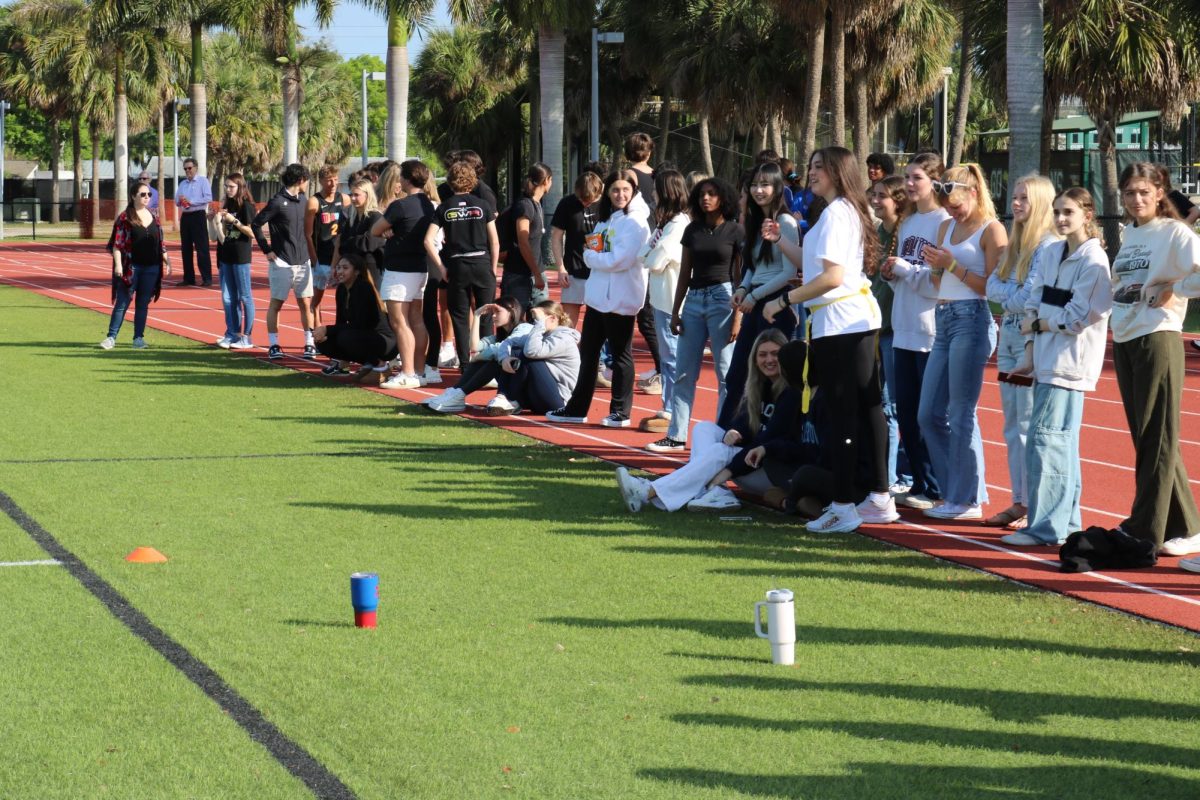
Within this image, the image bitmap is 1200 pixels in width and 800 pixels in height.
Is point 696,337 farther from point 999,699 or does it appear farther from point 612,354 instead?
point 999,699

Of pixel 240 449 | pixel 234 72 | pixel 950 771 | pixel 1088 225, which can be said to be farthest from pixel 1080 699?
pixel 234 72

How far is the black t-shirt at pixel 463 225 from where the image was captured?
529 inches

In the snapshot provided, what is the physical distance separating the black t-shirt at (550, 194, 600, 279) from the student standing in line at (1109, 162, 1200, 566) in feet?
19.8

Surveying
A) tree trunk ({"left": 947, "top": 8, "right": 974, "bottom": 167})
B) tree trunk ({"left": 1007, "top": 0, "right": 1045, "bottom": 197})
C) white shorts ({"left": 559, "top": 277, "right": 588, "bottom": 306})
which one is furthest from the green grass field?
tree trunk ({"left": 947, "top": 8, "right": 974, "bottom": 167})

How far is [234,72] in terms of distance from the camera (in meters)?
79.1

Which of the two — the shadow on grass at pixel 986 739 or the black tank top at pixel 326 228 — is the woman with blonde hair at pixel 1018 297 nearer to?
the shadow on grass at pixel 986 739

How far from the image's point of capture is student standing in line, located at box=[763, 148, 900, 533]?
8.12 metres

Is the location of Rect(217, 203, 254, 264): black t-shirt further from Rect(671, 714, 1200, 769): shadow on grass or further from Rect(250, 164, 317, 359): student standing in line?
Rect(671, 714, 1200, 769): shadow on grass

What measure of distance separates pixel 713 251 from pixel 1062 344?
3.41m

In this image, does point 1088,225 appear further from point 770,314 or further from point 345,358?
point 345,358

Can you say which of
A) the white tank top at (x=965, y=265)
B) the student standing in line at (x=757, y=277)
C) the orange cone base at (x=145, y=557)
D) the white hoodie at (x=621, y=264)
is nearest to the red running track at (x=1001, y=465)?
the student standing in line at (x=757, y=277)

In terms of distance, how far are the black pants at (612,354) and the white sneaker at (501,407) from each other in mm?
618

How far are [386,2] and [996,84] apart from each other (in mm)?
A: 12161

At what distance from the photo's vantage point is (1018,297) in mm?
8180
